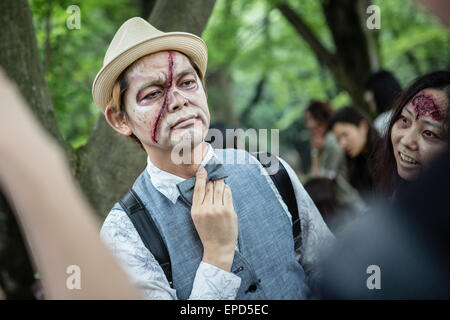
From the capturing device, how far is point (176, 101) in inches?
61.2

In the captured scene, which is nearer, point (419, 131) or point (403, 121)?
point (419, 131)

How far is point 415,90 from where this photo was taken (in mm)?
1740

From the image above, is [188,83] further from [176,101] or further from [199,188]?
[199,188]

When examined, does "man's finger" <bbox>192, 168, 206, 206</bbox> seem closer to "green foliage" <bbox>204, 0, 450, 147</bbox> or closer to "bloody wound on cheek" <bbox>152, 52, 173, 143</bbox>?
"bloody wound on cheek" <bbox>152, 52, 173, 143</bbox>

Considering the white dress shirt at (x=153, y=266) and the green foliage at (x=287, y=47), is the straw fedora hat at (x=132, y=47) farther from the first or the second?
the green foliage at (x=287, y=47)

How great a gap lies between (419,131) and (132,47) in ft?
3.80

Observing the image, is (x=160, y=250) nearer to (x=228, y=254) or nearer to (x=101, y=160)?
(x=228, y=254)

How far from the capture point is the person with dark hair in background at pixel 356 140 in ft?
11.4

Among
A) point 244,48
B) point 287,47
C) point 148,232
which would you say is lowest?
point 148,232

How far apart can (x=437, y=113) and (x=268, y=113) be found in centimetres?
1114

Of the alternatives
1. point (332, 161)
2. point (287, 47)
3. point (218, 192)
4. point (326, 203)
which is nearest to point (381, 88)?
point (332, 161)

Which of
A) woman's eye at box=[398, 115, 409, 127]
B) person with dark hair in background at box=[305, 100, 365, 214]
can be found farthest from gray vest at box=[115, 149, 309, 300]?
person with dark hair in background at box=[305, 100, 365, 214]

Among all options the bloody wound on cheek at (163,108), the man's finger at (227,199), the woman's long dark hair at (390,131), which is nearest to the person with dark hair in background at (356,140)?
the woman's long dark hair at (390,131)
